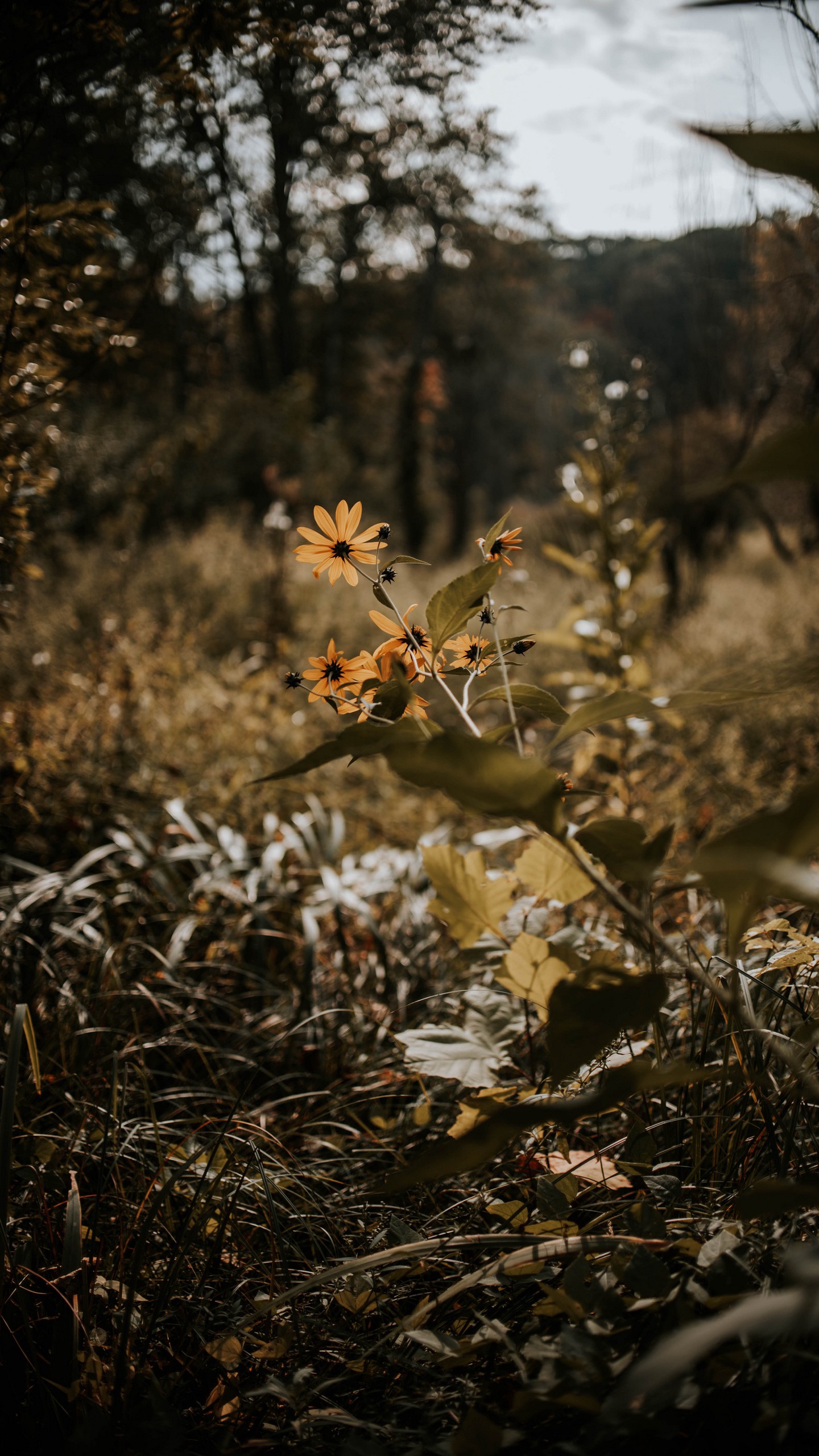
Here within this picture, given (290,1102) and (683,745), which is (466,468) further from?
(290,1102)

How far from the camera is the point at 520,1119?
0.56 meters

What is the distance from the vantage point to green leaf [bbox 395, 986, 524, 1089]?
911 millimetres

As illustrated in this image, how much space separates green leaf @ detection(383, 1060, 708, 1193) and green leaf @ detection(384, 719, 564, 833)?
8.1 inches

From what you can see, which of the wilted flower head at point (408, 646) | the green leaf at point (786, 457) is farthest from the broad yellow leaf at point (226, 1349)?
the green leaf at point (786, 457)

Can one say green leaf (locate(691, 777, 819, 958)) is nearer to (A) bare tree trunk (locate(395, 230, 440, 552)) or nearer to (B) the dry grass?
(B) the dry grass

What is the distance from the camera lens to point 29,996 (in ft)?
5.17

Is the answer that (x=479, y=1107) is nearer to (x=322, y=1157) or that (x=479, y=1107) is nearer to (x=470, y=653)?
(x=470, y=653)

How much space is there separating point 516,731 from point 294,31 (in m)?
1.70

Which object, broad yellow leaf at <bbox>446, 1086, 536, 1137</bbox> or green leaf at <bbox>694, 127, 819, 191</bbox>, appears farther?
broad yellow leaf at <bbox>446, 1086, 536, 1137</bbox>

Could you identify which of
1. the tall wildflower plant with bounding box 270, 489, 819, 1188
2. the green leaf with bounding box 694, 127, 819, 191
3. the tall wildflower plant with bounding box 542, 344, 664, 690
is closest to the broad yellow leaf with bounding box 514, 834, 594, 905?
the tall wildflower plant with bounding box 270, 489, 819, 1188

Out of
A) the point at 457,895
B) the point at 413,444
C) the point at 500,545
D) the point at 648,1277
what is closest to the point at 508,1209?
the point at 648,1277

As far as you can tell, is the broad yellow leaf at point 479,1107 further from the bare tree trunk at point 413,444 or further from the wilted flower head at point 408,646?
the bare tree trunk at point 413,444

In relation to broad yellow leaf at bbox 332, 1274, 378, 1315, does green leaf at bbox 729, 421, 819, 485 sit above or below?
above

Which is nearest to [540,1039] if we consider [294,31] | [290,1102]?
[290,1102]
